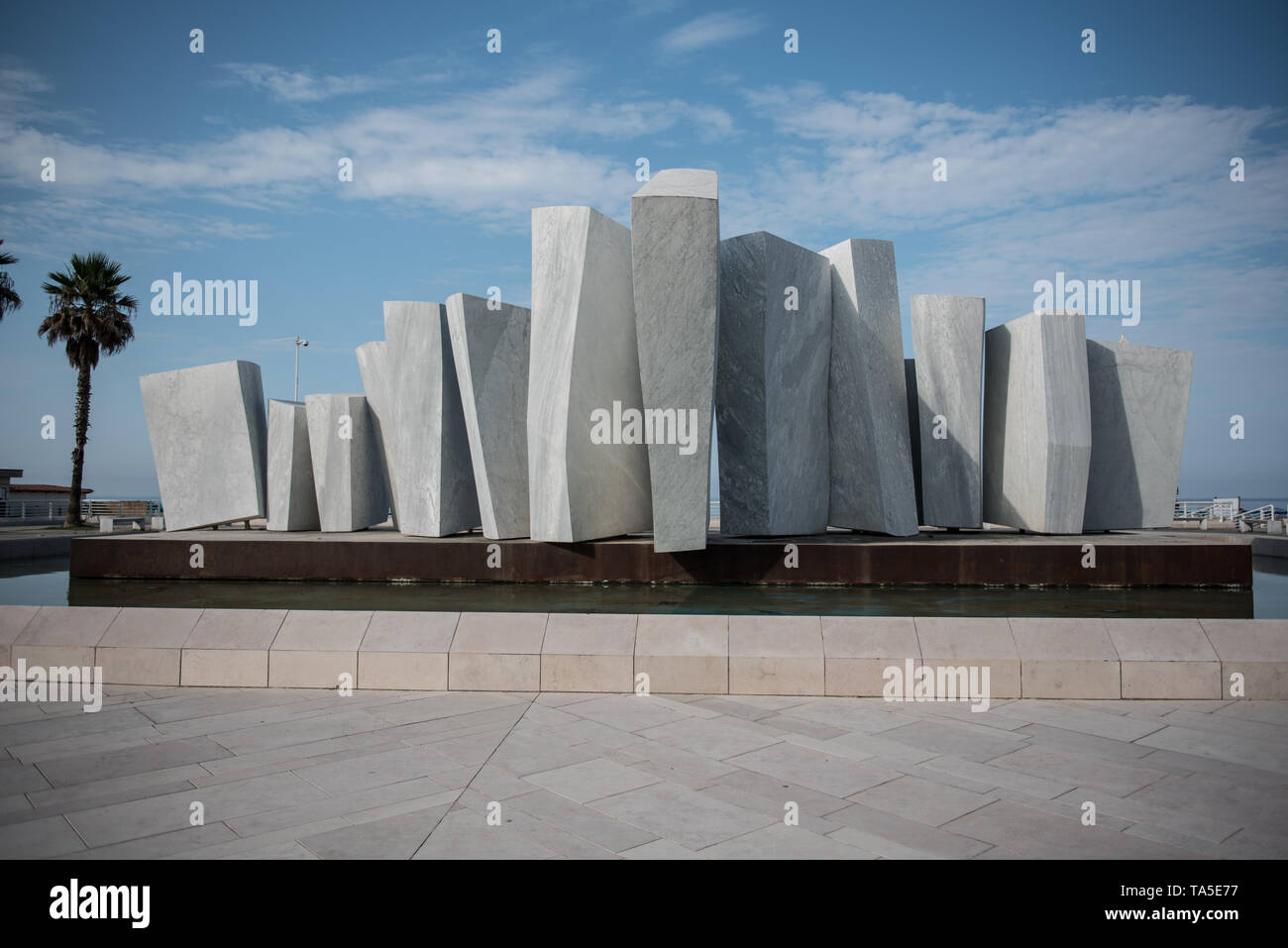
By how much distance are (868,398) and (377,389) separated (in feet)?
34.9

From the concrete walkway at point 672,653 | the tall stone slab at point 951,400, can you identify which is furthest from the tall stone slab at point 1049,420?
the concrete walkway at point 672,653

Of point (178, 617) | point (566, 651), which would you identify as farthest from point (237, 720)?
point (566, 651)

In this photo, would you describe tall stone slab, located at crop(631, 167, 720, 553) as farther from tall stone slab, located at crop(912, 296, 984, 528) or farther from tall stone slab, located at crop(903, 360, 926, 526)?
tall stone slab, located at crop(903, 360, 926, 526)

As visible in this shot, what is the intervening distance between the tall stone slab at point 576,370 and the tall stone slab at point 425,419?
3.03m

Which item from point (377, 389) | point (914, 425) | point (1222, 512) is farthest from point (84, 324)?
point (1222, 512)

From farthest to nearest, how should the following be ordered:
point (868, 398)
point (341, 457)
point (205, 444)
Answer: point (205, 444) → point (341, 457) → point (868, 398)

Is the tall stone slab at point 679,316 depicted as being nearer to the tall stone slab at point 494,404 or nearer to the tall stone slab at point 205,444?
the tall stone slab at point 494,404

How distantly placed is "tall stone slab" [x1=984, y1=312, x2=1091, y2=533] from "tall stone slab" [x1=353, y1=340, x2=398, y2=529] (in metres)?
13.2

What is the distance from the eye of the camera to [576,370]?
47.7 ft

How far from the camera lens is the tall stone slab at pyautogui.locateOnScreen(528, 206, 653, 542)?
47.6 feet

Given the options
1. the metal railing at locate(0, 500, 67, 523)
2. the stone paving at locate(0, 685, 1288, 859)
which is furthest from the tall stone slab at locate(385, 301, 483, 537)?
the metal railing at locate(0, 500, 67, 523)

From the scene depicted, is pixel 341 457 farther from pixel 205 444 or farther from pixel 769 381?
pixel 769 381
